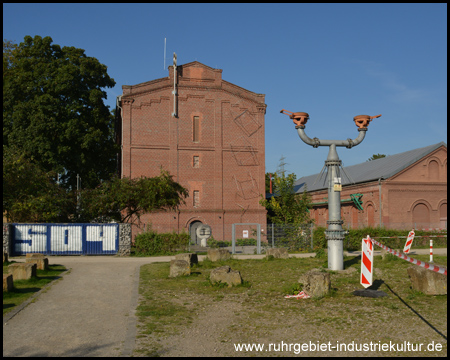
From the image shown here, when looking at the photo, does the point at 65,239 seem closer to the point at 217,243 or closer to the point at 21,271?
the point at 21,271

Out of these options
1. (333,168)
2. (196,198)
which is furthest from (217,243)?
(333,168)

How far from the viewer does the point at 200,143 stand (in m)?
40.3

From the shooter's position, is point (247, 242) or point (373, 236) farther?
point (247, 242)

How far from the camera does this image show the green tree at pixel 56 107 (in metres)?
36.8

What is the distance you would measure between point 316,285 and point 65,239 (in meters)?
18.2

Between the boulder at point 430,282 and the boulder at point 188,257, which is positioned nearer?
the boulder at point 430,282

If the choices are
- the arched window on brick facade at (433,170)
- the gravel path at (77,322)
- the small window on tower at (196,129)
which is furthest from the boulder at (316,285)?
Answer: the arched window on brick facade at (433,170)

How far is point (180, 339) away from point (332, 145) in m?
10.9

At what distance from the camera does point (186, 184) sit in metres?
39.6

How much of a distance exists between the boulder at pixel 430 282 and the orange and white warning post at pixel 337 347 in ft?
13.7

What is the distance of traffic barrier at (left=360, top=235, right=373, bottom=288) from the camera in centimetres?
1109

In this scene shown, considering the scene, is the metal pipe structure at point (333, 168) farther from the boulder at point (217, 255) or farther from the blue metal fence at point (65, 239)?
the blue metal fence at point (65, 239)

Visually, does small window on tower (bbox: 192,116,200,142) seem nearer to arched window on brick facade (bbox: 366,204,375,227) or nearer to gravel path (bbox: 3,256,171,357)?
arched window on brick facade (bbox: 366,204,375,227)

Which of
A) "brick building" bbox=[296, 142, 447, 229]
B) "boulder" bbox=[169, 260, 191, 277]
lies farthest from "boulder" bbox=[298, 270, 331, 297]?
"brick building" bbox=[296, 142, 447, 229]
